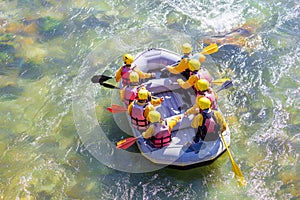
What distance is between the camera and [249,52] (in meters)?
8.48

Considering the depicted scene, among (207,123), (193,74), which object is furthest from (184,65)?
(207,123)

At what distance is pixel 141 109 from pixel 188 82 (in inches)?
45.2

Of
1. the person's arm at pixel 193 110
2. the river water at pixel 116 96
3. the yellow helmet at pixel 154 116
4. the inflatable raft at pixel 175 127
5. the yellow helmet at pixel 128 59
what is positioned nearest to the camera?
the yellow helmet at pixel 154 116

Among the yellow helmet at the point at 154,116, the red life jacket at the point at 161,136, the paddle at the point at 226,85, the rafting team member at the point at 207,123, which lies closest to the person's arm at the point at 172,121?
the red life jacket at the point at 161,136

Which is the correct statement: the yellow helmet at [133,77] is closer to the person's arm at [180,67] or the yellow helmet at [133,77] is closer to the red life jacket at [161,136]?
the person's arm at [180,67]

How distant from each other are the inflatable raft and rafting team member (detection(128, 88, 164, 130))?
0.21 m

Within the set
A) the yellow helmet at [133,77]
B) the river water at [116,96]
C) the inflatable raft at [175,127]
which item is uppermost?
the yellow helmet at [133,77]

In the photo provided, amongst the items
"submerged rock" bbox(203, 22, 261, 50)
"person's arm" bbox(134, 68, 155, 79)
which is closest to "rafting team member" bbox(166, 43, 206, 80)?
"person's arm" bbox(134, 68, 155, 79)

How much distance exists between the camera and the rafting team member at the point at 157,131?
5.73 meters

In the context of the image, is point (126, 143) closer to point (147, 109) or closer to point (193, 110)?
point (147, 109)

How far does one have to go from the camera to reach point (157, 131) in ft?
18.9

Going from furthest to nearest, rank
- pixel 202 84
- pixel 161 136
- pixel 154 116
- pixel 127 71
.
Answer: pixel 127 71 → pixel 202 84 → pixel 161 136 → pixel 154 116

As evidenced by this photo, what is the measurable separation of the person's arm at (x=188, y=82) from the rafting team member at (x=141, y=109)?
84 cm

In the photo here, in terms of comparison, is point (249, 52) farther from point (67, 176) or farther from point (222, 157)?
point (67, 176)
